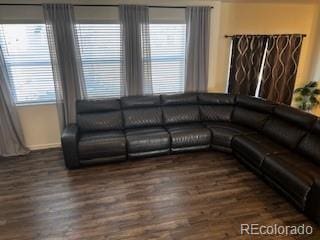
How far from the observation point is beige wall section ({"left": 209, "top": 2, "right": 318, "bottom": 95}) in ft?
14.4

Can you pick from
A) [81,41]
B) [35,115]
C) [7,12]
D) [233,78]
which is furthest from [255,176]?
[7,12]

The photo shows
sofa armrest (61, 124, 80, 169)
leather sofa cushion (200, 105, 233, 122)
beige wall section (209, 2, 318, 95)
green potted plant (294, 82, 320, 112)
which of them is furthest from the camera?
green potted plant (294, 82, 320, 112)

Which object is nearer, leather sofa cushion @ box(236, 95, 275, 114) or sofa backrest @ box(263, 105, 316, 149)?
sofa backrest @ box(263, 105, 316, 149)

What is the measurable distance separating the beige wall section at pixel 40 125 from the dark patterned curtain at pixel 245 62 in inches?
135

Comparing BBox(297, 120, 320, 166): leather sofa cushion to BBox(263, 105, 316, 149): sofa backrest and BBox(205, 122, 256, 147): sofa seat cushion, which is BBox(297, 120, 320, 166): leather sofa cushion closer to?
BBox(263, 105, 316, 149): sofa backrest

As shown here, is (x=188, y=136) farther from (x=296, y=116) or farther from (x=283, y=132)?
(x=296, y=116)

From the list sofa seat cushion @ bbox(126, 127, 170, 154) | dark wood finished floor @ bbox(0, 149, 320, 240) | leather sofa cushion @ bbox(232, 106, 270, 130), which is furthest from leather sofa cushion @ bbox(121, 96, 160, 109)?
leather sofa cushion @ bbox(232, 106, 270, 130)

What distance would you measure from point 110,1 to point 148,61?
111cm

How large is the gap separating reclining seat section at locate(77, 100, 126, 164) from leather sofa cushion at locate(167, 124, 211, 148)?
2.64 ft

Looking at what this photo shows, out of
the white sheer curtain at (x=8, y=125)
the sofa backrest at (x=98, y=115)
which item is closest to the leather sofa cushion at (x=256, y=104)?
the sofa backrest at (x=98, y=115)

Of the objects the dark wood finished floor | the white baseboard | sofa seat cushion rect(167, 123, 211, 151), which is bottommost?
the dark wood finished floor

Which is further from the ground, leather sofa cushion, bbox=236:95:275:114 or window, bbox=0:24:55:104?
window, bbox=0:24:55:104

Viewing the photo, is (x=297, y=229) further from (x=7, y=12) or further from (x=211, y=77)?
(x=7, y=12)

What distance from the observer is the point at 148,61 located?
13.4 ft
